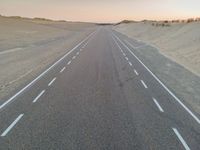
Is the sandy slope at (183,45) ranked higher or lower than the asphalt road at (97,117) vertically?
lower

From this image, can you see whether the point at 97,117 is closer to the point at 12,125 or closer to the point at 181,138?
the point at 12,125

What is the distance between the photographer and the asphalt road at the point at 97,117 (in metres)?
7.38

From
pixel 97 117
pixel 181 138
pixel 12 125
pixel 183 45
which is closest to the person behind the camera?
pixel 181 138

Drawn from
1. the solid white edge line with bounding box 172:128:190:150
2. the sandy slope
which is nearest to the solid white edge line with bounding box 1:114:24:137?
the solid white edge line with bounding box 172:128:190:150

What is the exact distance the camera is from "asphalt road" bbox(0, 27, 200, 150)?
7.38 meters

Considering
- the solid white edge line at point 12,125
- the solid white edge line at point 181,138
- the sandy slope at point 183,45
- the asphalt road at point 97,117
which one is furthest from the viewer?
the sandy slope at point 183,45

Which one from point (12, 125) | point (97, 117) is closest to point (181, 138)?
point (97, 117)

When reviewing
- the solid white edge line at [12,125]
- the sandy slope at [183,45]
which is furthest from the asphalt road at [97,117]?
the sandy slope at [183,45]

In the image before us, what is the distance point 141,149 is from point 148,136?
94 centimetres

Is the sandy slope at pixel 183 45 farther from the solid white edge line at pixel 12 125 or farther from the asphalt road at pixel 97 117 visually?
the solid white edge line at pixel 12 125

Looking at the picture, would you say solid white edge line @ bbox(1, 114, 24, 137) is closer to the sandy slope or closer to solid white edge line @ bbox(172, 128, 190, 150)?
solid white edge line @ bbox(172, 128, 190, 150)

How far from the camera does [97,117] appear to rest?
9367 mm

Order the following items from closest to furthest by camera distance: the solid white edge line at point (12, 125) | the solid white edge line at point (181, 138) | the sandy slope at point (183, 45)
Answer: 1. the solid white edge line at point (181, 138)
2. the solid white edge line at point (12, 125)
3. the sandy slope at point (183, 45)

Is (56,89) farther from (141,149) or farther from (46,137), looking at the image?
(141,149)
